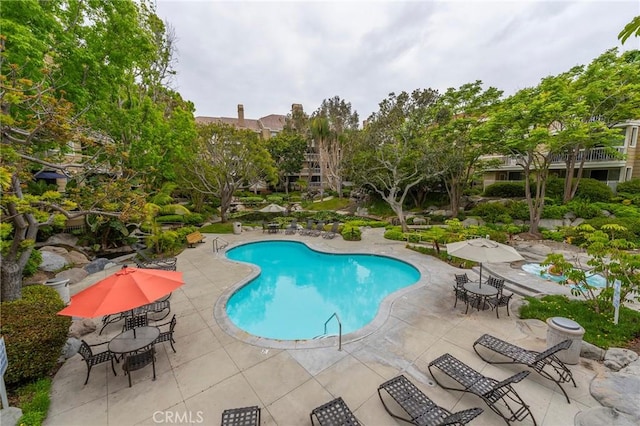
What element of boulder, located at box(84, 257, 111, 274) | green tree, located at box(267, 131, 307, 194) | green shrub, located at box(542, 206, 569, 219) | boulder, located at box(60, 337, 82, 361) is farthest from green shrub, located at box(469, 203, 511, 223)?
green tree, located at box(267, 131, 307, 194)

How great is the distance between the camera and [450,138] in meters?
20.6

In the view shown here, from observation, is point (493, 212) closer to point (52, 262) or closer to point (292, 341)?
point (292, 341)

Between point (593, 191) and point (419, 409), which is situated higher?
point (593, 191)

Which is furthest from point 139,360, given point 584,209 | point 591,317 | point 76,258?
point 584,209

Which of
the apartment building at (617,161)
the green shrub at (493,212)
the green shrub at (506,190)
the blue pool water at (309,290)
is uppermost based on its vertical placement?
the apartment building at (617,161)

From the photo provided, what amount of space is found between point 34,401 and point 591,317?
1276 cm

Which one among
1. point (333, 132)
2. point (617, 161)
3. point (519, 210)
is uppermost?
point (333, 132)

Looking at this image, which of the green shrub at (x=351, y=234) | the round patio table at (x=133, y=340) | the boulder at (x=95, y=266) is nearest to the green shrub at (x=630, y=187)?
the green shrub at (x=351, y=234)

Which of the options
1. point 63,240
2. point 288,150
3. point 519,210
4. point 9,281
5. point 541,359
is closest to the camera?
point 541,359

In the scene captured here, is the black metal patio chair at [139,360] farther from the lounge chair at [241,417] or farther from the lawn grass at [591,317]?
the lawn grass at [591,317]

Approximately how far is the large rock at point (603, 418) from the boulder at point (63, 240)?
19.6m

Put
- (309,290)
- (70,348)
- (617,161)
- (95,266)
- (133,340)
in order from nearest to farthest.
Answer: (133,340) < (70,348) < (309,290) < (95,266) < (617,161)

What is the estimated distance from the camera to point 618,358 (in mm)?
5445

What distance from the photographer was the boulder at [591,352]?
5.61m
